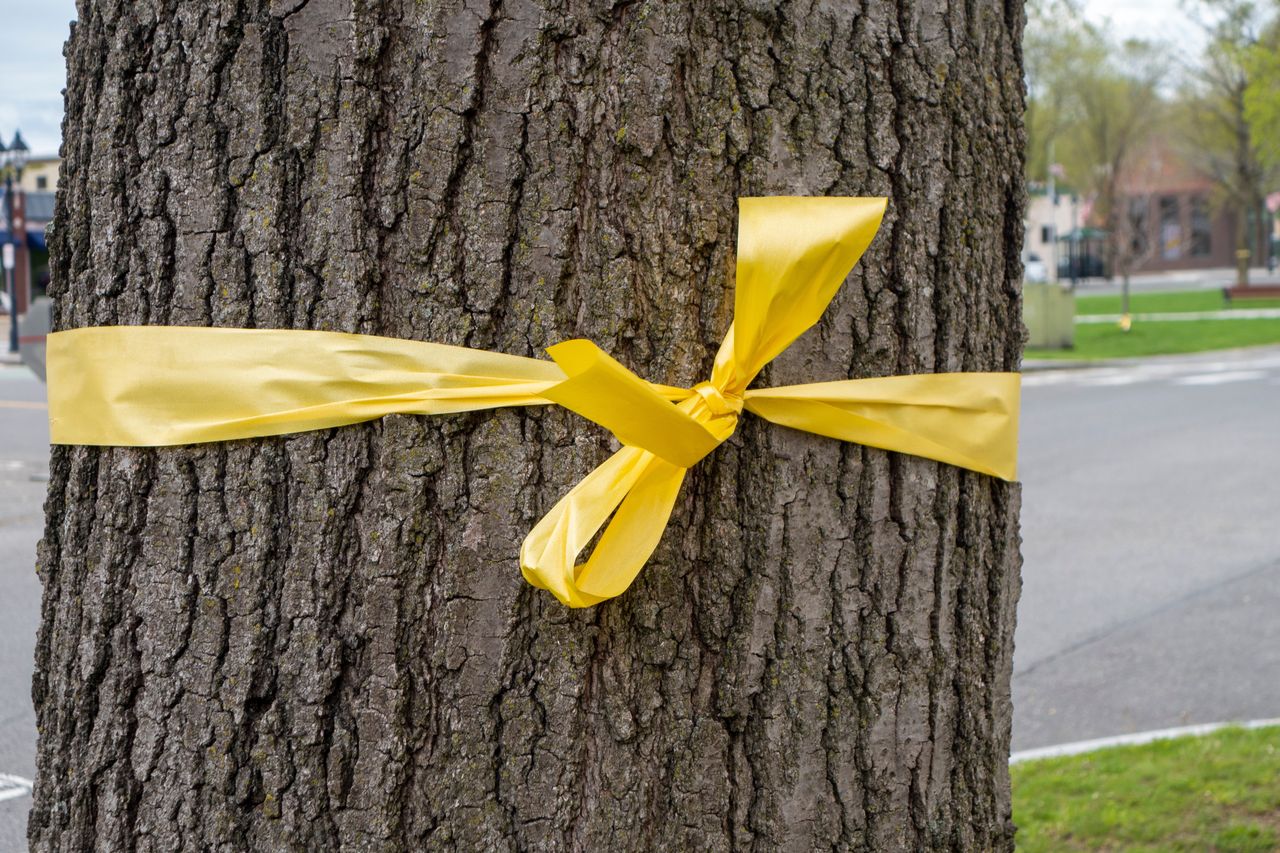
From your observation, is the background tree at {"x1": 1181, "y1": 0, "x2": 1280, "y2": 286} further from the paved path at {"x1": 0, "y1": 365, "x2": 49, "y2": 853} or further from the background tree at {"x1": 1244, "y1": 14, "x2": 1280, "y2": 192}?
the paved path at {"x1": 0, "y1": 365, "x2": 49, "y2": 853}

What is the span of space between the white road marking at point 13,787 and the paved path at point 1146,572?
3411 millimetres

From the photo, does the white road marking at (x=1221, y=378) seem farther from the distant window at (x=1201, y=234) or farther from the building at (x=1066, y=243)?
the distant window at (x=1201, y=234)

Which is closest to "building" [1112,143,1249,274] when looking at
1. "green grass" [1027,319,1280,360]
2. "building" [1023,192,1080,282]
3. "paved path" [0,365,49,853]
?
"building" [1023,192,1080,282]

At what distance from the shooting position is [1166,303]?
3647 cm

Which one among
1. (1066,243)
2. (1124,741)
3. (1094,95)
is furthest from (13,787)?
(1066,243)

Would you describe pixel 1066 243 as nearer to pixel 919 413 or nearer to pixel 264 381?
pixel 919 413

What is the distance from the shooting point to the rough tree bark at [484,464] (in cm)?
142

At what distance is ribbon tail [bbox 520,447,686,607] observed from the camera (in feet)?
4.35

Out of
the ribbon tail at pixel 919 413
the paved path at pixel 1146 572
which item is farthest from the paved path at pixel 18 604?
the paved path at pixel 1146 572

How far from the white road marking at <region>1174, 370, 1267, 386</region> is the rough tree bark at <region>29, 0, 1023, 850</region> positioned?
55.6 ft

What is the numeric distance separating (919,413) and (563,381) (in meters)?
0.51

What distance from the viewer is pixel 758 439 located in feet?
4.92

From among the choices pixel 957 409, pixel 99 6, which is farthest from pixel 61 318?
pixel 957 409

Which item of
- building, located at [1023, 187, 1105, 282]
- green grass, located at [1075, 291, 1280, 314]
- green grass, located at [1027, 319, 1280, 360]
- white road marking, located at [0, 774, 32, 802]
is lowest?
white road marking, located at [0, 774, 32, 802]
